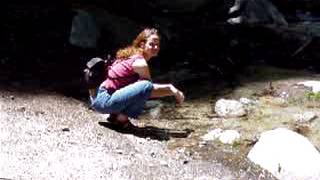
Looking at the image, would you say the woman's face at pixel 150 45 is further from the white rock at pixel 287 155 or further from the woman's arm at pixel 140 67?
the white rock at pixel 287 155

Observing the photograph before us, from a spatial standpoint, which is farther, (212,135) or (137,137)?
(212,135)

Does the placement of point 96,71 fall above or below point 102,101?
Result: above

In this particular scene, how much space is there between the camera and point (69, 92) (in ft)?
26.5

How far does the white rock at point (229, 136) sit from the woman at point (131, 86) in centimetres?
59

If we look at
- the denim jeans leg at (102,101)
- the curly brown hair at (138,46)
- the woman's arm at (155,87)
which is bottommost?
the denim jeans leg at (102,101)

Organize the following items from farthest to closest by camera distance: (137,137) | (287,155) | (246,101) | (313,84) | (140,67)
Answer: (313,84) → (246,101) → (137,137) → (140,67) → (287,155)

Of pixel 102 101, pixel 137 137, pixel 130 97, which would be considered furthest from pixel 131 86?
pixel 137 137

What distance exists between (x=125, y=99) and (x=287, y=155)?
1653 millimetres

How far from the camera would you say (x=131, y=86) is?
6.57 m

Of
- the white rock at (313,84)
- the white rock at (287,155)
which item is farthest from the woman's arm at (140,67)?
the white rock at (313,84)

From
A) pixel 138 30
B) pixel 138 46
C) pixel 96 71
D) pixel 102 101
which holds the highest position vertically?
pixel 138 46

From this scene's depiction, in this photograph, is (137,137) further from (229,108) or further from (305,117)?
(305,117)

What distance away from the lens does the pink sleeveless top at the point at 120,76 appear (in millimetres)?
6645

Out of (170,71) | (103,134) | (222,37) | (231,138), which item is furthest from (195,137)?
(222,37)
